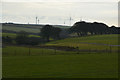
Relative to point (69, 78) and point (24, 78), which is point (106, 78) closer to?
point (69, 78)

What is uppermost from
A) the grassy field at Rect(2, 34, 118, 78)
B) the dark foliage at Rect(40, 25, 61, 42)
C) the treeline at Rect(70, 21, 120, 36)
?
the treeline at Rect(70, 21, 120, 36)

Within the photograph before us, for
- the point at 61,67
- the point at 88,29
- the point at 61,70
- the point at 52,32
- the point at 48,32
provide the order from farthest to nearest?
the point at 88,29 → the point at 52,32 → the point at 48,32 → the point at 61,67 → the point at 61,70

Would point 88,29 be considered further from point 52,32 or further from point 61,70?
point 61,70

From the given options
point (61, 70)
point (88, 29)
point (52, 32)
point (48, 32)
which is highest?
point (88, 29)

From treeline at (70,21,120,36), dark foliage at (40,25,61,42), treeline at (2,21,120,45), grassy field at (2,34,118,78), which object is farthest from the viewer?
treeline at (70,21,120,36)

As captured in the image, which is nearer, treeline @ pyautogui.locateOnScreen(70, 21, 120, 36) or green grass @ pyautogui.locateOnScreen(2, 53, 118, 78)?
green grass @ pyautogui.locateOnScreen(2, 53, 118, 78)

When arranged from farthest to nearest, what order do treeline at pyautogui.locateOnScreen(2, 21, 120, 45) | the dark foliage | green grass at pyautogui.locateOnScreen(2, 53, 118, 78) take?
the dark foliage
treeline at pyautogui.locateOnScreen(2, 21, 120, 45)
green grass at pyautogui.locateOnScreen(2, 53, 118, 78)

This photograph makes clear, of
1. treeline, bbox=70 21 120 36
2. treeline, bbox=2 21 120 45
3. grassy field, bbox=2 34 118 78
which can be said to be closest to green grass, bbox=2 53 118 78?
grassy field, bbox=2 34 118 78

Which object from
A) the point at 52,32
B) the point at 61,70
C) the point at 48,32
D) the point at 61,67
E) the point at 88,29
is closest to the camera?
the point at 61,70

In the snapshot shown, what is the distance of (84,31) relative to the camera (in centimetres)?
14388

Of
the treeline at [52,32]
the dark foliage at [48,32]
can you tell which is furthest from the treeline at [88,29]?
the dark foliage at [48,32]

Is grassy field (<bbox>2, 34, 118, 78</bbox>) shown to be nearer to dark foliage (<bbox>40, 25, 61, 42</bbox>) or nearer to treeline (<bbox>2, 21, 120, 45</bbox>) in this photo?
treeline (<bbox>2, 21, 120, 45</bbox>)

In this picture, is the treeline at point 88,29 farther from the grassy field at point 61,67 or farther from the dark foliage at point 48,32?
the grassy field at point 61,67

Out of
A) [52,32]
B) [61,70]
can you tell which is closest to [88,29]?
[52,32]
